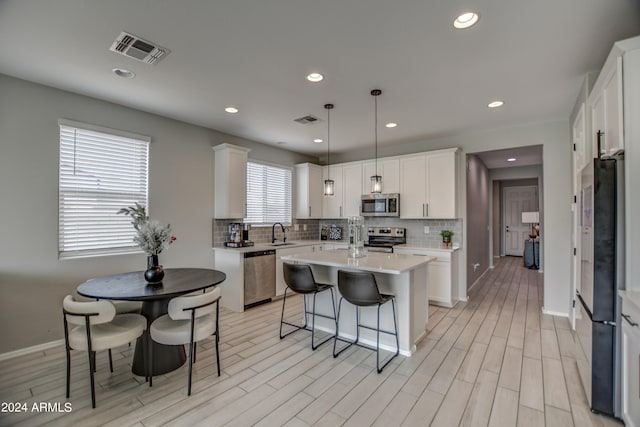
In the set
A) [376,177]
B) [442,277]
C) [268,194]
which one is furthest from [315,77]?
[442,277]

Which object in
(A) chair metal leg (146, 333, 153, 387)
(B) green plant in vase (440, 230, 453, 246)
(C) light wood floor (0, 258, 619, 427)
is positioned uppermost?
(B) green plant in vase (440, 230, 453, 246)

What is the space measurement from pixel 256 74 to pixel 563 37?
2498mm

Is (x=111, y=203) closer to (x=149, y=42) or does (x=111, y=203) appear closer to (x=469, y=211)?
(x=149, y=42)

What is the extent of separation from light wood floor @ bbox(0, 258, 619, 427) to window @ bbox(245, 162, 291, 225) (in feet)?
7.64

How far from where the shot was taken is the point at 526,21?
203cm

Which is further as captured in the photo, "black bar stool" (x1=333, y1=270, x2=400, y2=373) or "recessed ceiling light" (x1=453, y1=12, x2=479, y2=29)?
"black bar stool" (x1=333, y1=270, x2=400, y2=373)

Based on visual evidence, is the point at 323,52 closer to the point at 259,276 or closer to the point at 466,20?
the point at 466,20

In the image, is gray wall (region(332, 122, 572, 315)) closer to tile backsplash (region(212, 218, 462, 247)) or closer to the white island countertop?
tile backsplash (region(212, 218, 462, 247))

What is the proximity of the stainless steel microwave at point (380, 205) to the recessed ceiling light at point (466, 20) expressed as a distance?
3.27 m

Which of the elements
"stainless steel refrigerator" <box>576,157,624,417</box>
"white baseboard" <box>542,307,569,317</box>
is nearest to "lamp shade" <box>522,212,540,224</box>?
"white baseboard" <box>542,307,569,317</box>

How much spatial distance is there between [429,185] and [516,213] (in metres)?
6.58

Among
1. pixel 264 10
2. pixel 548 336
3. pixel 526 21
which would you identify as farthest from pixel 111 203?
pixel 548 336

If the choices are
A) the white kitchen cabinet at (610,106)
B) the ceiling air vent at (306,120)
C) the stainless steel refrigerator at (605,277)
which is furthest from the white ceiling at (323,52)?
the stainless steel refrigerator at (605,277)

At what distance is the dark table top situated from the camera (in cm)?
225
